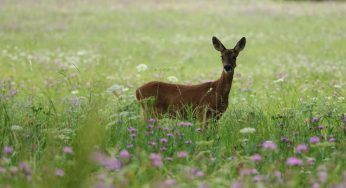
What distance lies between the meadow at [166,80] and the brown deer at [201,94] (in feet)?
0.70

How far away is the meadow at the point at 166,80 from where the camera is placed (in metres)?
4.79

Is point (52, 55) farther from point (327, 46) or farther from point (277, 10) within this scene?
point (277, 10)

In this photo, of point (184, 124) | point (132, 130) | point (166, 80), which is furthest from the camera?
point (166, 80)

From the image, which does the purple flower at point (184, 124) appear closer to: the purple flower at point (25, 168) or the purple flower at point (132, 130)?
the purple flower at point (132, 130)

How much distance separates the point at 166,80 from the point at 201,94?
19.0 feet

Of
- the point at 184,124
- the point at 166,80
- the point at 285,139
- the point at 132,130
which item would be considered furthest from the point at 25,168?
the point at 166,80

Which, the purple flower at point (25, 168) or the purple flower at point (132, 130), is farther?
the purple flower at point (132, 130)

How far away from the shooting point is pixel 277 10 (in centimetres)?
3806

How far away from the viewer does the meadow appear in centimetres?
479

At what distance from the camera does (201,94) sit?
309 inches

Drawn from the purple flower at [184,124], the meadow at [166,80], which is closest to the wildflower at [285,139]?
the meadow at [166,80]

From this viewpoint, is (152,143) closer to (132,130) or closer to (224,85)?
(132,130)

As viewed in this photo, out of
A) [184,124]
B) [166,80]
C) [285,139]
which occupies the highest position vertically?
[184,124]

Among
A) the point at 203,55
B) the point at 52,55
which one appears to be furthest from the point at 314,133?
the point at 203,55
